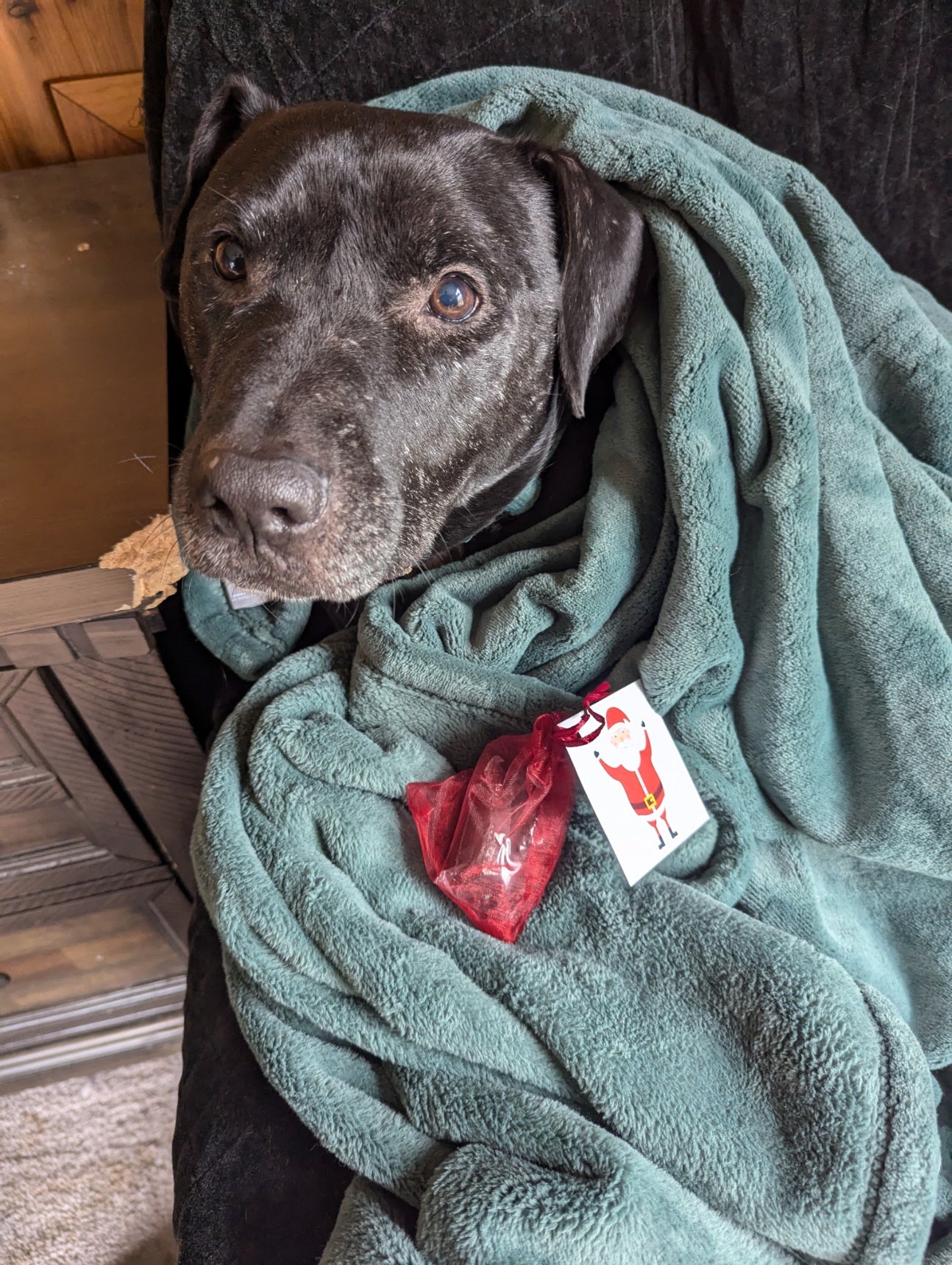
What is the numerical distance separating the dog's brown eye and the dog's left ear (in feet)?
1.35

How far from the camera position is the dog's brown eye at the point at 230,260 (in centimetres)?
97

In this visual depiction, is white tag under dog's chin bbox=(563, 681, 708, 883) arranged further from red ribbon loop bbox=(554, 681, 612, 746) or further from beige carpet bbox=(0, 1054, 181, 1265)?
beige carpet bbox=(0, 1054, 181, 1265)

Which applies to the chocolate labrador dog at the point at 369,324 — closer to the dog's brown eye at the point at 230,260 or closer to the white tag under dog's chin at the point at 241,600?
the dog's brown eye at the point at 230,260

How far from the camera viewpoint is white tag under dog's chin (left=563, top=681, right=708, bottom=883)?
0.80 m

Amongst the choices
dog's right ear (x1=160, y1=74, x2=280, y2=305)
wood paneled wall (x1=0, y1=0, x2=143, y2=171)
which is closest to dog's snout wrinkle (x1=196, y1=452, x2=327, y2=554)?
dog's right ear (x1=160, y1=74, x2=280, y2=305)

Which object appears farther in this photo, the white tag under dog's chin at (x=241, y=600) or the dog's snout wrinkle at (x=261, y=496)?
the white tag under dog's chin at (x=241, y=600)

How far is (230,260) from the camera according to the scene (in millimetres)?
975

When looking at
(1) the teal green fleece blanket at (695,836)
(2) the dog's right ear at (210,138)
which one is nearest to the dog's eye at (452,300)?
(1) the teal green fleece blanket at (695,836)

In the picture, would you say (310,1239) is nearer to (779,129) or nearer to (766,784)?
(766,784)

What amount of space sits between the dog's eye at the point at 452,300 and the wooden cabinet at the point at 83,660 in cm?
45

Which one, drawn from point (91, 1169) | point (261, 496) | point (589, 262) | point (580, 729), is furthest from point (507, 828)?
point (91, 1169)

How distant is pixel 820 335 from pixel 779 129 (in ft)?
1.69

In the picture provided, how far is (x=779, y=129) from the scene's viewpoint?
1.25 m

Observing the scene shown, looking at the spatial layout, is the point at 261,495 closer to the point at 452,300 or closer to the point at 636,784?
the point at 452,300
